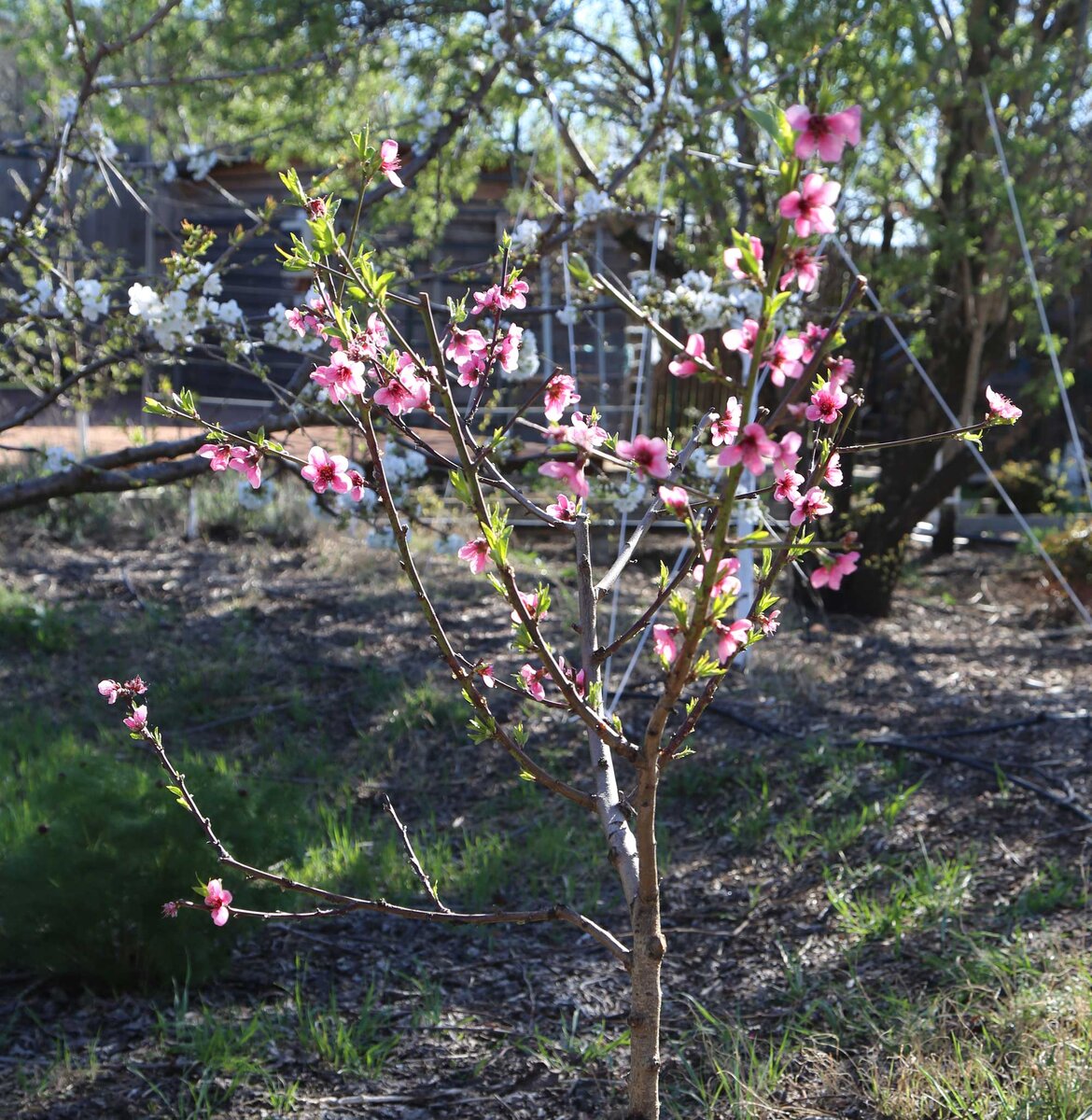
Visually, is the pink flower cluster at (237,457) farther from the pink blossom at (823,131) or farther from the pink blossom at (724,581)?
the pink blossom at (823,131)

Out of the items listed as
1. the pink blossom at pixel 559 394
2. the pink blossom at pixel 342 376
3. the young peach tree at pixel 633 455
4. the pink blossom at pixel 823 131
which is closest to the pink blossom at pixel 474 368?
the young peach tree at pixel 633 455

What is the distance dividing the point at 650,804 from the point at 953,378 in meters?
4.89

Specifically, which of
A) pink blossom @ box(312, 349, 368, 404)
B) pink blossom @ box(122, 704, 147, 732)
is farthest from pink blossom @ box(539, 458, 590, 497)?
pink blossom @ box(122, 704, 147, 732)

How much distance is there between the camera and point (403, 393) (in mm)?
1377

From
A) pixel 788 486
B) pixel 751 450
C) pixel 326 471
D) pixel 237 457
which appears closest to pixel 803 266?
pixel 751 450

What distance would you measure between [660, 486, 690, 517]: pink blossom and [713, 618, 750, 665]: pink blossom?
0.12m

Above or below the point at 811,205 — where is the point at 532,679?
below

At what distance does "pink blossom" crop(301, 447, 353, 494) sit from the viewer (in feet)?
4.76

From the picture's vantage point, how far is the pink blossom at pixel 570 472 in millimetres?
1084

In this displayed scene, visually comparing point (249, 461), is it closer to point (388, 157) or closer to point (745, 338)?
point (388, 157)

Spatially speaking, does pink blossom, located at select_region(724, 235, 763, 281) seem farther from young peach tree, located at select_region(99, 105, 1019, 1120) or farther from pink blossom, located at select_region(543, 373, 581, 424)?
pink blossom, located at select_region(543, 373, 581, 424)

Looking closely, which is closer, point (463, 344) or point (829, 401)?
point (829, 401)

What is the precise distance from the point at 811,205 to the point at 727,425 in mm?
457

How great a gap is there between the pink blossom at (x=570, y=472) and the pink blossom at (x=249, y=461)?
0.46 metres
